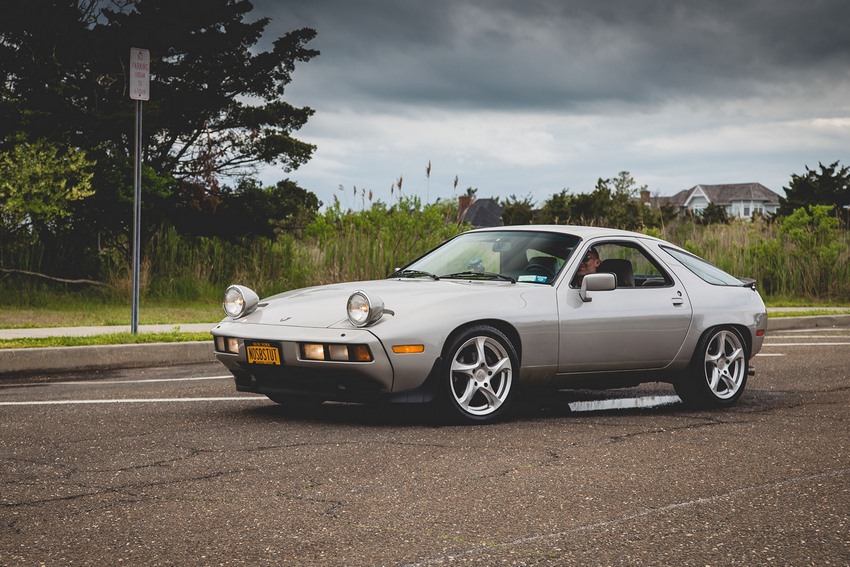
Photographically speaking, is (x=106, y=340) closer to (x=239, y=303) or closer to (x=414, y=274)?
(x=239, y=303)

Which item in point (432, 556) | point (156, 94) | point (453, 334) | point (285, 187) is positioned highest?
point (156, 94)

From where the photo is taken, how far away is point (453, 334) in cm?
716

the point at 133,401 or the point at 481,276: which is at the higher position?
the point at 481,276

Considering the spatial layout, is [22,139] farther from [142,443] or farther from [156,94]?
[142,443]

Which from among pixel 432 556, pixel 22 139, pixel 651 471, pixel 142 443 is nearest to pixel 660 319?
pixel 651 471

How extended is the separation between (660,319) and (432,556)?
14.6ft

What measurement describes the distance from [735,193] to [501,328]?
109 meters

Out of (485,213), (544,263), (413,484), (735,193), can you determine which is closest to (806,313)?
(544,263)

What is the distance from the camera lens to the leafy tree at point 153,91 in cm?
1891

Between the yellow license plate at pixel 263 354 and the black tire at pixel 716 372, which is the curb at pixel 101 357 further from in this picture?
the black tire at pixel 716 372

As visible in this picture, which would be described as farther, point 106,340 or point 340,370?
point 106,340

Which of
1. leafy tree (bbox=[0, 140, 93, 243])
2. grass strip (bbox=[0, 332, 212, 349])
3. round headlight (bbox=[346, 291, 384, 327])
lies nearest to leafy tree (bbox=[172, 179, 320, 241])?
leafy tree (bbox=[0, 140, 93, 243])

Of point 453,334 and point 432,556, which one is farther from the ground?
point 453,334

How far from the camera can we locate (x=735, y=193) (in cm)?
11169
